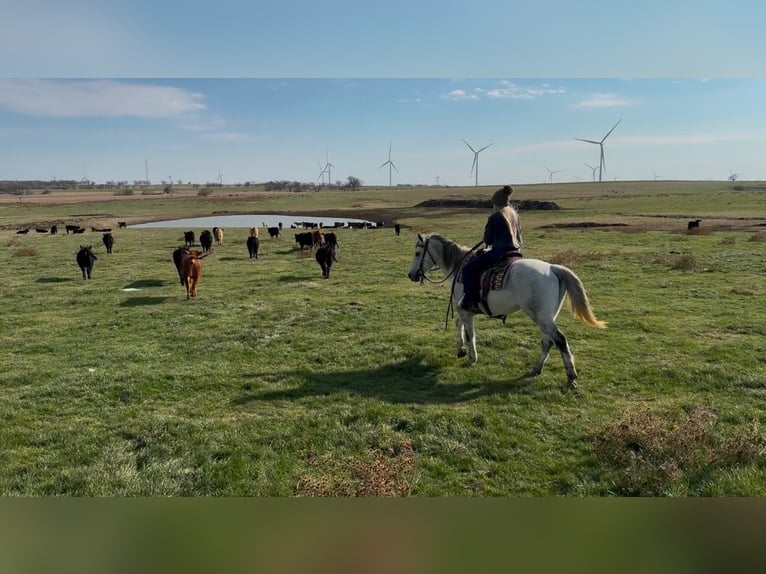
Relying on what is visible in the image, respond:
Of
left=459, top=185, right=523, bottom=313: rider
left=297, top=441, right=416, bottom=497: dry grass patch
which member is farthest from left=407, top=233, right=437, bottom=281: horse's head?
left=297, top=441, right=416, bottom=497: dry grass patch

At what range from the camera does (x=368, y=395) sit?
762 centimetres

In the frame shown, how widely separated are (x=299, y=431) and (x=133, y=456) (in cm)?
194

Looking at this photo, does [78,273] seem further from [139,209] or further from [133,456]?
[139,209]

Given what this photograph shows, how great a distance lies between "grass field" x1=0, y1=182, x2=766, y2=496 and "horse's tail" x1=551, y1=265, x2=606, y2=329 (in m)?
1.08

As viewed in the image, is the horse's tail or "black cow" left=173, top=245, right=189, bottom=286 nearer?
the horse's tail

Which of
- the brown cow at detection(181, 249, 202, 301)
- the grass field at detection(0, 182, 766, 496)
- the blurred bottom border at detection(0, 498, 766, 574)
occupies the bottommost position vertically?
the grass field at detection(0, 182, 766, 496)

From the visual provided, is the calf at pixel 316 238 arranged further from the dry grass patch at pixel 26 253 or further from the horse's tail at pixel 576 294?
the horse's tail at pixel 576 294

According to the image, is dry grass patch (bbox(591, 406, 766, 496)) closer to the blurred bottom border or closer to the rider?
the rider

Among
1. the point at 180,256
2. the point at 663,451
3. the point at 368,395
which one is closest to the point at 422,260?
the point at 368,395

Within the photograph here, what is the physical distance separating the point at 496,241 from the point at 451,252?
1669mm

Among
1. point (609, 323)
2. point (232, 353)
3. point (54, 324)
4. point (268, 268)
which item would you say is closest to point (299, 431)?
point (232, 353)

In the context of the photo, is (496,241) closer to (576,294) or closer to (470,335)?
(576,294)

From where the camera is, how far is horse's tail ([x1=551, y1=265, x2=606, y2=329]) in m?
7.87

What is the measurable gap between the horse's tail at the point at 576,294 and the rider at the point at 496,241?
0.88 meters
